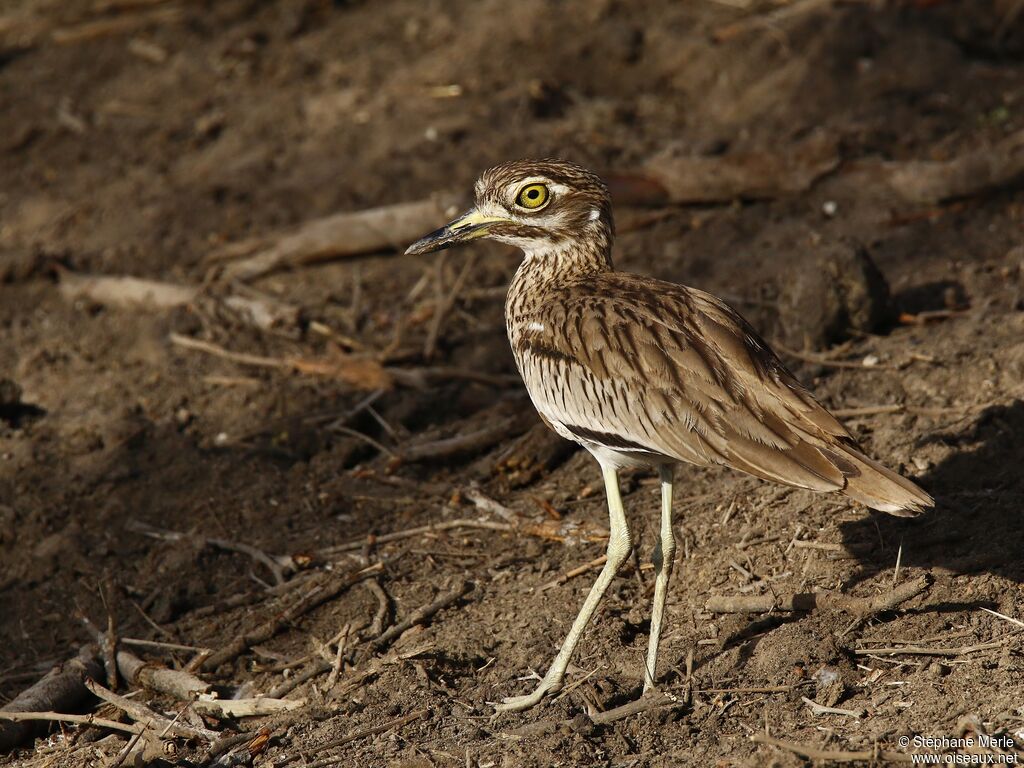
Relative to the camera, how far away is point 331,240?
6562mm

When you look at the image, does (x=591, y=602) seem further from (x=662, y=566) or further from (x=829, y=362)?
(x=829, y=362)

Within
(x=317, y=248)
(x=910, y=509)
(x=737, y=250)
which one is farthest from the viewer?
(x=317, y=248)

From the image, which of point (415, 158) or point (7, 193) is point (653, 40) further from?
point (7, 193)

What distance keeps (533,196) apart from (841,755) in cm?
218

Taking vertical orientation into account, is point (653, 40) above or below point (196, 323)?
above

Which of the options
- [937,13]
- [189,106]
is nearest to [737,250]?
[937,13]

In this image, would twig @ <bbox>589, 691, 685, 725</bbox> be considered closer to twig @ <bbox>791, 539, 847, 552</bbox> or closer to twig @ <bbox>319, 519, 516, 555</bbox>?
twig @ <bbox>791, 539, 847, 552</bbox>

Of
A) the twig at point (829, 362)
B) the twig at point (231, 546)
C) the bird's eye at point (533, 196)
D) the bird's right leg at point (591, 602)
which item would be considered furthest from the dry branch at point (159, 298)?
the bird's right leg at point (591, 602)

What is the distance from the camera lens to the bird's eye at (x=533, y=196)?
4.38 metres

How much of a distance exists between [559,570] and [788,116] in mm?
3635

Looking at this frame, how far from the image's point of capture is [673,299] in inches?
159

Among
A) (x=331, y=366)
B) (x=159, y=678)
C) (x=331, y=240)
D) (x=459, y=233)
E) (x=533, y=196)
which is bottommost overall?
(x=159, y=678)

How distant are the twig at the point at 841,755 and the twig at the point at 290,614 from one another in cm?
174

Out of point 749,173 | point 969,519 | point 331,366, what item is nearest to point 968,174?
point 749,173
